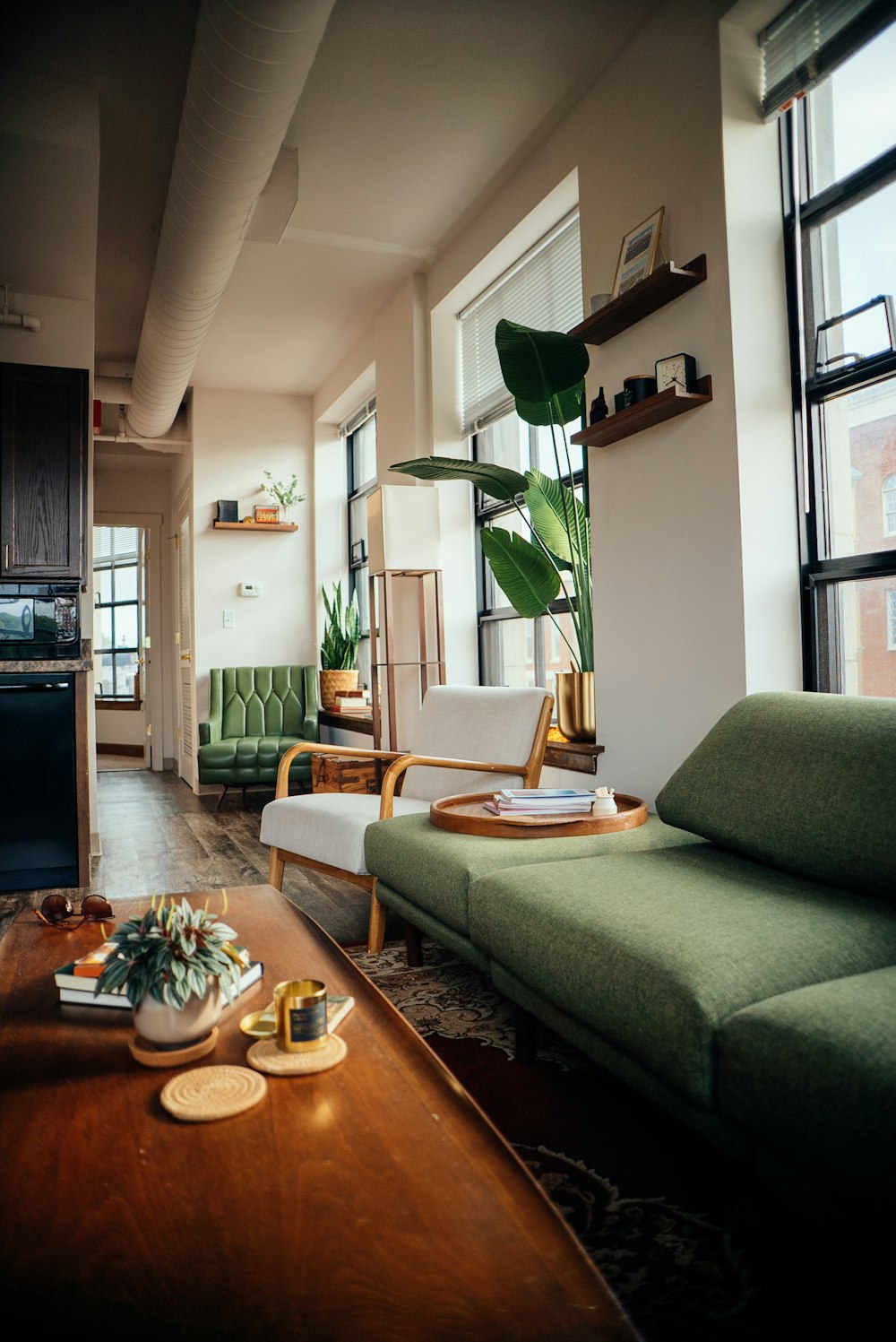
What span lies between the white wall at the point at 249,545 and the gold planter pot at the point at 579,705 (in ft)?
12.3

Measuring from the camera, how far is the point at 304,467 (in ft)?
22.5

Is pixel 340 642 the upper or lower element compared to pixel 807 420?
lower

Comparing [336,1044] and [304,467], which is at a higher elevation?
[304,467]

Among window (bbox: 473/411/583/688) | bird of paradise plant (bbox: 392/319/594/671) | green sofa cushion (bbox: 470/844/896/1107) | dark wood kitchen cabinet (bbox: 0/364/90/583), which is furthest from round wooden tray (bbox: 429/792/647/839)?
dark wood kitchen cabinet (bbox: 0/364/90/583)

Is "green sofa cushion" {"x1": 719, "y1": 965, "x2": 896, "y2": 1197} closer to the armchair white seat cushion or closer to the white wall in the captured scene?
the armchair white seat cushion

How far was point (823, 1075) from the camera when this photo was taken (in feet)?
3.43

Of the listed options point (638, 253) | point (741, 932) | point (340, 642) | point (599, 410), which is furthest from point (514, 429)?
point (741, 932)

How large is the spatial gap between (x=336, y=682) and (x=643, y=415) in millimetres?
3575

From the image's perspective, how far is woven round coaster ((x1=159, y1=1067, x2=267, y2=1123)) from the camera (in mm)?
1017

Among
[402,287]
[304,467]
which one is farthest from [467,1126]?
[304,467]

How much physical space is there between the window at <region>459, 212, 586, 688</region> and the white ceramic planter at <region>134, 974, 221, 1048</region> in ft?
8.77

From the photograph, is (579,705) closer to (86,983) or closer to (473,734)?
(473,734)

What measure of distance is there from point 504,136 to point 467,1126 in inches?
147

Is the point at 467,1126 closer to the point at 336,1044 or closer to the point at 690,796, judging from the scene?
the point at 336,1044
